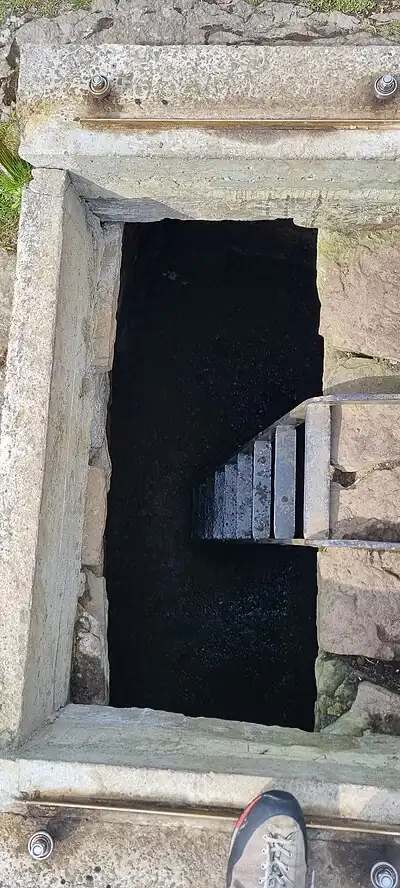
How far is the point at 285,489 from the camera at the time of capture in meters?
3.65

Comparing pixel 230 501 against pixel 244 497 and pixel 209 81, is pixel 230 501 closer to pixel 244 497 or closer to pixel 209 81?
pixel 244 497

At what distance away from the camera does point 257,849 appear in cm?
242

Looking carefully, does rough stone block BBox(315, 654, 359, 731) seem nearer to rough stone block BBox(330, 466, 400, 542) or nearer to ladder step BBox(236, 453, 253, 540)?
rough stone block BBox(330, 466, 400, 542)

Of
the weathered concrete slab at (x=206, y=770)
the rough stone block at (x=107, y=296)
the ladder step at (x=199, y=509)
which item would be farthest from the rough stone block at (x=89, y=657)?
the ladder step at (x=199, y=509)

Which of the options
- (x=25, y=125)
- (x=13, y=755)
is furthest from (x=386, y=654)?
(x=25, y=125)

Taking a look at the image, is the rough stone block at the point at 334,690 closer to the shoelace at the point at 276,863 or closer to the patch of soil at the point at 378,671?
the patch of soil at the point at 378,671

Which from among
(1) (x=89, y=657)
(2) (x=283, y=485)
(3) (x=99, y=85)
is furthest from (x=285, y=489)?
(3) (x=99, y=85)

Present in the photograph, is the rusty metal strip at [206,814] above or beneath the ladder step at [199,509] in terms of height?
beneath

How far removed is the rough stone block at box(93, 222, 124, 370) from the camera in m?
3.54

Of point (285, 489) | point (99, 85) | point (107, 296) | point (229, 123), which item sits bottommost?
point (285, 489)

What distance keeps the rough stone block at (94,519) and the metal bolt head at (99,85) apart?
1783mm

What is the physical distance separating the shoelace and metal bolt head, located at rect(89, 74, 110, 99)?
2967mm

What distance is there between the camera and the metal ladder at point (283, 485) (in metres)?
3.31

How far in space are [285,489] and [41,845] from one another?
6.58 ft
